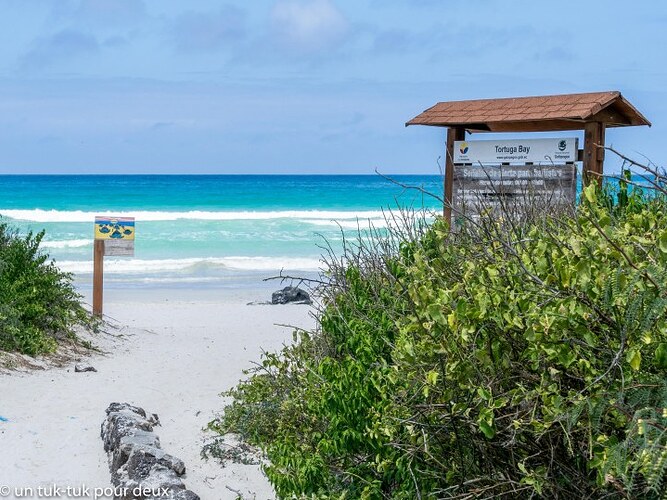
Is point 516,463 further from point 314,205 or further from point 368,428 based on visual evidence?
point 314,205

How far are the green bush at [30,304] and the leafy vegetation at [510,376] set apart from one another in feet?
16.1

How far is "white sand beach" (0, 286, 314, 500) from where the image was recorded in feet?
20.2

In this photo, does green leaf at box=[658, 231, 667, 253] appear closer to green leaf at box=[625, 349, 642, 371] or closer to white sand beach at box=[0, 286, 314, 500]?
green leaf at box=[625, 349, 642, 371]

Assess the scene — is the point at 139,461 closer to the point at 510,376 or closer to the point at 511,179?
the point at 510,376

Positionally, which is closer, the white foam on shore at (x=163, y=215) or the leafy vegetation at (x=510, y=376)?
the leafy vegetation at (x=510, y=376)

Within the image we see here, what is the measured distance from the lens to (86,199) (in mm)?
53688

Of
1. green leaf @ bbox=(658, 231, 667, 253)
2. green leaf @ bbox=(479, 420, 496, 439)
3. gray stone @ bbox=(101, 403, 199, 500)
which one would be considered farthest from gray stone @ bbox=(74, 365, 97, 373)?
green leaf @ bbox=(658, 231, 667, 253)

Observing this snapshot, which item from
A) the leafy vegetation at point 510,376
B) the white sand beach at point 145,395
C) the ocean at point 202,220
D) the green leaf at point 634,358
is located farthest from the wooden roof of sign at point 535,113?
the green leaf at point 634,358

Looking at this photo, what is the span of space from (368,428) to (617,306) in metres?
1.51

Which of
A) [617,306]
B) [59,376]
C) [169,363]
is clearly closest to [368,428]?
[617,306]

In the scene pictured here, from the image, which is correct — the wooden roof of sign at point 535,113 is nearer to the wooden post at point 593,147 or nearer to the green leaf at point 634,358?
the wooden post at point 593,147

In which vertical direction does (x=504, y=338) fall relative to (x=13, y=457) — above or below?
above

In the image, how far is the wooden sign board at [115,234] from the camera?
12227 mm

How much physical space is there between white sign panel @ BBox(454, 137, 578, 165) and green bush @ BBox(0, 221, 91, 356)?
487cm
